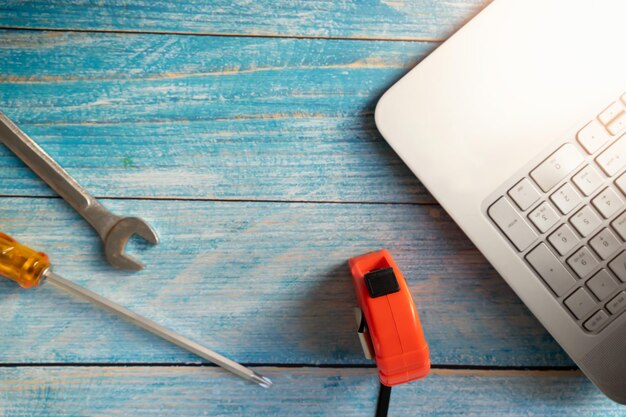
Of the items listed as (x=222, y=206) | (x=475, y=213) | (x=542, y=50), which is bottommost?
(x=222, y=206)

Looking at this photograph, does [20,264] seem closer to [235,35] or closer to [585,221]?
[235,35]

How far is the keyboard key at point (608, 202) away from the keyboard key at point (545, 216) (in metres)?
0.04

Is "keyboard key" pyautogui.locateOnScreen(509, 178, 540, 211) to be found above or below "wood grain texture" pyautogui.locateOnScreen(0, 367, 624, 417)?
above

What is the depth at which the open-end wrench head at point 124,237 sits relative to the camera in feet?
1.65

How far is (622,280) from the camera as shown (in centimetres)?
45

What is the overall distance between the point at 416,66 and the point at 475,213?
0.15 meters

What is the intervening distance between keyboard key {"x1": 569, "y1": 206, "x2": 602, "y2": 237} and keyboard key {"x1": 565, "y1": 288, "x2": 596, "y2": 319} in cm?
5

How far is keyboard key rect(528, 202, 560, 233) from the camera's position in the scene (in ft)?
1.47

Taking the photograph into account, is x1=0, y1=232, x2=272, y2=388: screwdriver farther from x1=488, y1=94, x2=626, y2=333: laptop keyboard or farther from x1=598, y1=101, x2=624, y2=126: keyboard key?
x1=598, y1=101, x2=624, y2=126: keyboard key

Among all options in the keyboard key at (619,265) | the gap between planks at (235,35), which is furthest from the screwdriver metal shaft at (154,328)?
the keyboard key at (619,265)

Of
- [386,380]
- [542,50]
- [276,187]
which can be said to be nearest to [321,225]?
[276,187]

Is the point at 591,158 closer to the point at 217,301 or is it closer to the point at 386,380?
the point at 386,380

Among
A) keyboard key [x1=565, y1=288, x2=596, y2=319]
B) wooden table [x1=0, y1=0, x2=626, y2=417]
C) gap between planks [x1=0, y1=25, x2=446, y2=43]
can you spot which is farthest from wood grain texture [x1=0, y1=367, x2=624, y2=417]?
gap between planks [x1=0, y1=25, x2=446, y2=43]

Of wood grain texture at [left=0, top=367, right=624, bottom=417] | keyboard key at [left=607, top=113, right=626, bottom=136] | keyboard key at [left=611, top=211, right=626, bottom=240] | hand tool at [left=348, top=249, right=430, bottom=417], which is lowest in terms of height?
wood grain texture at [left=0, top=367, right=624, bottom=417]
